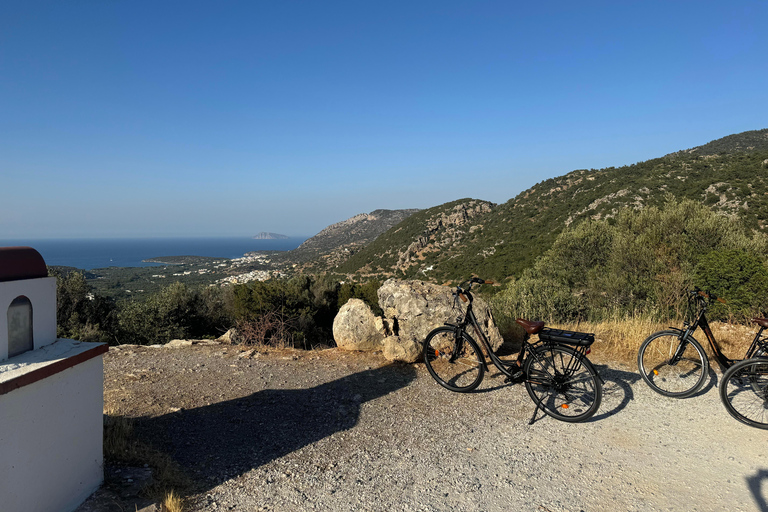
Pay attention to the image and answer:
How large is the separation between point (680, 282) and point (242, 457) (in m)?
13.5

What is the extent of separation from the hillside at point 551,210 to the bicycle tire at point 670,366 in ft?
70.0

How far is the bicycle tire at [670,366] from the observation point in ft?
16.9

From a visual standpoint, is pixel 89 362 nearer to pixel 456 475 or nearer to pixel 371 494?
pixel 371 494

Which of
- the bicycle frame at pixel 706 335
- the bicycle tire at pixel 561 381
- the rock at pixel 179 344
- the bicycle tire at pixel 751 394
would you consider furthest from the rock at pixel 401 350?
the rock at pixel 179 344

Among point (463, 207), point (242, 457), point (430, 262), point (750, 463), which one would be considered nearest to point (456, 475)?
point (242, 457)

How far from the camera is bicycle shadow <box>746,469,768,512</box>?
3091 mm

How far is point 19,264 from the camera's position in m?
2.86

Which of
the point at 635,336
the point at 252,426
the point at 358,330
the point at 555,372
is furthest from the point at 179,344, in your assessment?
the point at 635,336

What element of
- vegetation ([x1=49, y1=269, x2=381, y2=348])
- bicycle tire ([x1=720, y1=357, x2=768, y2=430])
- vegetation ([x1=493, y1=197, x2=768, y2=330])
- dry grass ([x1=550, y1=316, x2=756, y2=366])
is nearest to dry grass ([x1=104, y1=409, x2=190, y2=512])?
bicycle tire ([x1=720, y1=357, x2=768, y2=430])

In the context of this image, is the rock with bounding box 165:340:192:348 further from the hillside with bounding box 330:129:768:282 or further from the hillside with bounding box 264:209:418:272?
the hillside with bounding box 264:209:418:272

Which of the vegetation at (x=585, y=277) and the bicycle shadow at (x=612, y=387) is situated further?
the vegetation at (x=585, y=277)

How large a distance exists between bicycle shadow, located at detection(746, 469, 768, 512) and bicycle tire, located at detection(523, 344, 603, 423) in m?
1.34

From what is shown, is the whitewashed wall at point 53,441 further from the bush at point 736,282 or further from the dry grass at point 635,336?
the bush at point 736,282

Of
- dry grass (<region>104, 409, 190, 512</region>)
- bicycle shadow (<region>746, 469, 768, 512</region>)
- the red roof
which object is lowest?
bicycle shadow (<region>746, 469, 768, 512</region>)
